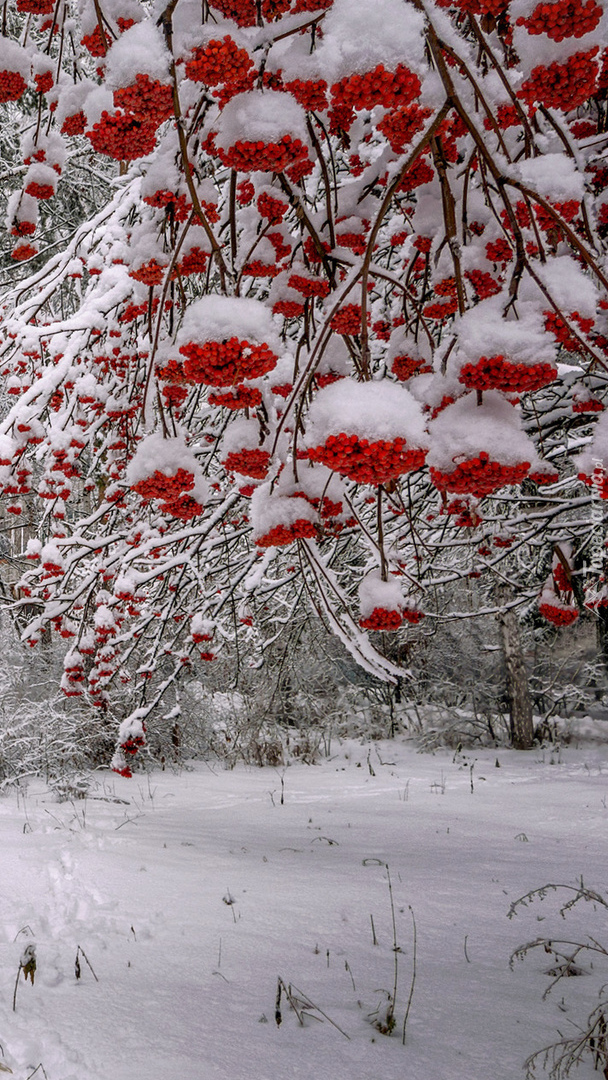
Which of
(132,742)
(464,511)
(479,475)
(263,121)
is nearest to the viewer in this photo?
(479,475)

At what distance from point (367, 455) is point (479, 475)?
19 centimetres

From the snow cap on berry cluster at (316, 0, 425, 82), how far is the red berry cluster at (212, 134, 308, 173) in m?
0.12

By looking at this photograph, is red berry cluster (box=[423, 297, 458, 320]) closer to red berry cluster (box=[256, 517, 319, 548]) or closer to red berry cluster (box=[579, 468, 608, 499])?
red berry cluster (box=[579, 468, 608, 499])

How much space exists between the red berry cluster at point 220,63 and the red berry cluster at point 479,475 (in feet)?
2.26

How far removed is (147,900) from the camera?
3.42 meters

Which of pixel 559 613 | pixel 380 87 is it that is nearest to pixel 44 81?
pixel 380 87

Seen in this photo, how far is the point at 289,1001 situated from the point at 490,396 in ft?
6.75

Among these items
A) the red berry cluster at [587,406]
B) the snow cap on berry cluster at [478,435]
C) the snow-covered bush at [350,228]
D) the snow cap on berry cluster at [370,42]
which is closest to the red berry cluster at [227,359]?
the snow-covered bush at [350,228]

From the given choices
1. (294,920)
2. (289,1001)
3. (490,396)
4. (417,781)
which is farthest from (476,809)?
(490,396)

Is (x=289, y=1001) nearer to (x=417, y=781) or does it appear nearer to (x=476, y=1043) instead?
(x=476, y=1043)

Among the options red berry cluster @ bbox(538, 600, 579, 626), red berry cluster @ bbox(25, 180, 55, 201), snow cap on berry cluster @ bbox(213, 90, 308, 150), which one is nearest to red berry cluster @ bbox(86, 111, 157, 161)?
snow cap on berry cluster @ bbox(213, 90, 308, 150)

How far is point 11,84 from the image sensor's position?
1.69 m

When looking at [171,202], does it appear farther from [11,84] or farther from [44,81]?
[44,81]

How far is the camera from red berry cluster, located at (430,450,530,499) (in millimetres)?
1067
